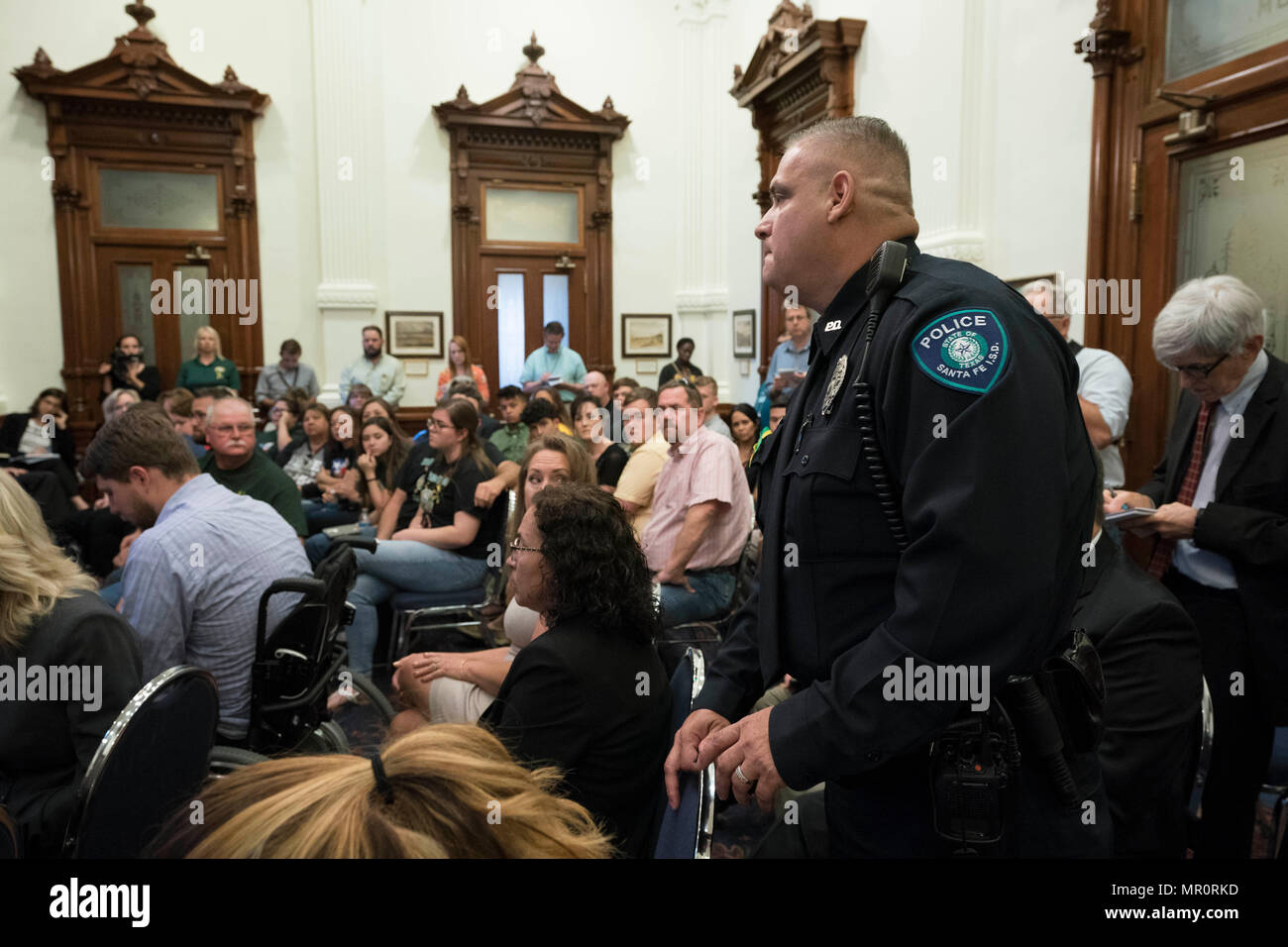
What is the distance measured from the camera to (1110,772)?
1.92 m

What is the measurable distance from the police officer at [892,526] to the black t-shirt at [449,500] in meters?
3.16

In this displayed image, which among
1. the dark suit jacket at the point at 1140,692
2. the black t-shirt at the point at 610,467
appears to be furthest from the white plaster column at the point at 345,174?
the dark suit jacket at the point at 1140,692

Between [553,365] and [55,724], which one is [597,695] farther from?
[553,365]

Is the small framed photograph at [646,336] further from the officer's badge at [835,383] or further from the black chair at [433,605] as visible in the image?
the officer's badge at [835,383]

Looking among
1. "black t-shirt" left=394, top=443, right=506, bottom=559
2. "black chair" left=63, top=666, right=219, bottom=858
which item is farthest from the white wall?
"black chair" left=63, top=666, right=219, bottom=858

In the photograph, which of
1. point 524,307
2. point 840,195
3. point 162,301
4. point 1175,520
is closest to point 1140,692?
point 1175,520

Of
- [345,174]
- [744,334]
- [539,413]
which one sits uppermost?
[345,174]

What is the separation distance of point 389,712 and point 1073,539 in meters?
2.75

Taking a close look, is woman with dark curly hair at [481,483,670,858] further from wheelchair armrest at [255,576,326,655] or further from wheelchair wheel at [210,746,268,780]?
wheelchair armrest at [255,576,326,655]

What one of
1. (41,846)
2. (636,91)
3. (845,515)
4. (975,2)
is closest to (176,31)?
(636,91)

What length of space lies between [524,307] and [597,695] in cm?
1000

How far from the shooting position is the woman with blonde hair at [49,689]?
1.83 meters

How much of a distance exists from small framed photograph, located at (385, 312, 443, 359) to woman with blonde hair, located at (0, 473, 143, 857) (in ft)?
30.6

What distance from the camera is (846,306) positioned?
57.9 inches
